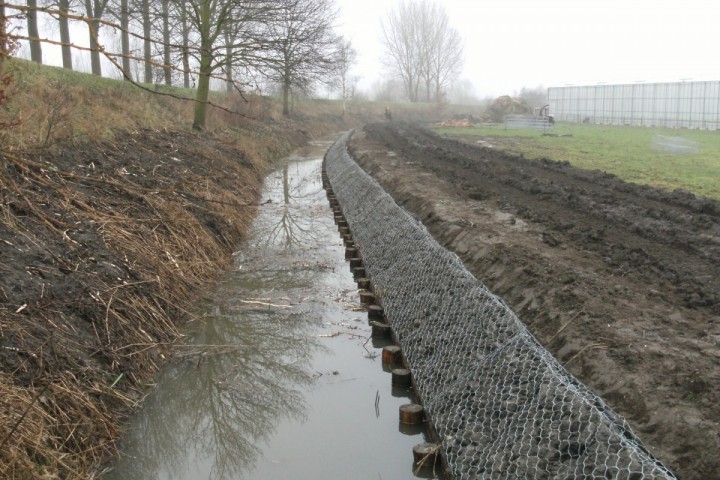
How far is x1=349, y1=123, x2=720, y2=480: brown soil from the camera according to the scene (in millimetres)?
4293

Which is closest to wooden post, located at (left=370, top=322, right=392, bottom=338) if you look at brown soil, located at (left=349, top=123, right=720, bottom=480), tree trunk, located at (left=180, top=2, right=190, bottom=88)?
brown soil, located at (left=349, top=123, right=720, bottom=480)

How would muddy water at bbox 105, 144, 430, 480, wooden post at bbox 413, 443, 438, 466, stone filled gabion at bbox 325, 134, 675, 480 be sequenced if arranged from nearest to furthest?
stone filled gabion at bbox 325, 134, 675, 480 → wooden post at bbox 413, 443, 438, 466 → muddy water at bbox 105, 144, 430, 480

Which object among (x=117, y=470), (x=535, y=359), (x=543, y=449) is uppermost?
(x=535, y=359)

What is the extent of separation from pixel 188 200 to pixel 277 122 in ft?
78.5

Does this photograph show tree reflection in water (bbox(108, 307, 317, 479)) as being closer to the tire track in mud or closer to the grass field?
the tire track in mud

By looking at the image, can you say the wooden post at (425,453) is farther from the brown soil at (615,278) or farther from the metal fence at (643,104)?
the metal fence at (643,104)

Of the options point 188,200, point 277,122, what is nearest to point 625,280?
point 188,200

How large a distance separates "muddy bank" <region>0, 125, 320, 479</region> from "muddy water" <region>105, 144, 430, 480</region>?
0.32 metres

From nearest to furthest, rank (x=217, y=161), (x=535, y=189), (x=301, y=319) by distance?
1. (x=301, y=319)
2. (x=535, y=189)
3. (x=217, y=161)

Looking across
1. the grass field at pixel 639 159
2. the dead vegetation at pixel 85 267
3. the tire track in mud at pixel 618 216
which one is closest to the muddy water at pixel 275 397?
the dead vegetation at pixel 85 267

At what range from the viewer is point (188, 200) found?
35.2 feet

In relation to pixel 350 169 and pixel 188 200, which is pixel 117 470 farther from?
pixel 350 169

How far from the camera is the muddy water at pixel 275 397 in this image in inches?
198

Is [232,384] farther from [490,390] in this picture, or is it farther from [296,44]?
[296,44]
